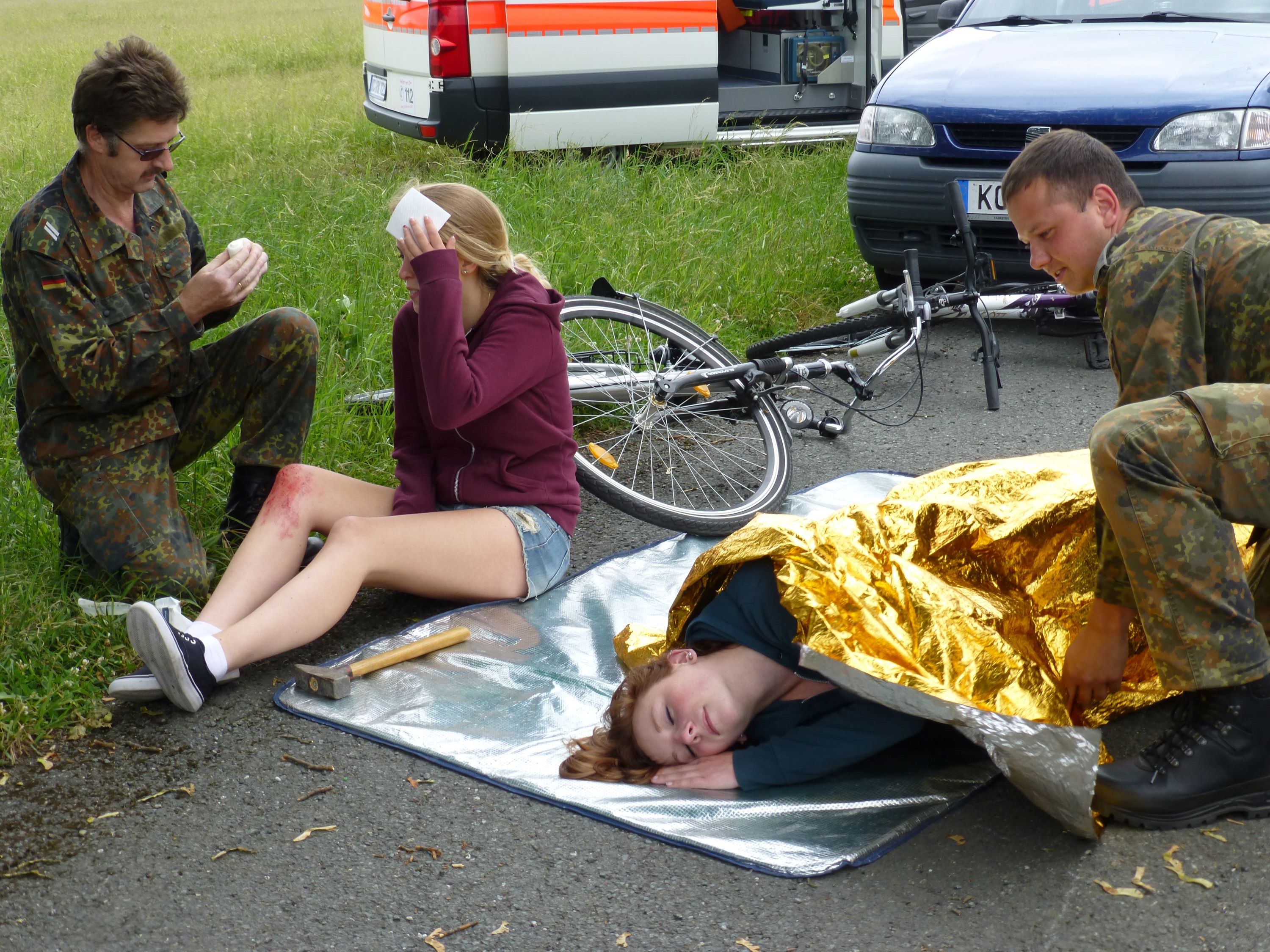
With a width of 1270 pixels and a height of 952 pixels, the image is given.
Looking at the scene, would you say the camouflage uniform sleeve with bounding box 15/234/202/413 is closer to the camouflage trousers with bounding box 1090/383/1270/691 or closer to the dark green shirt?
the dark green shirt

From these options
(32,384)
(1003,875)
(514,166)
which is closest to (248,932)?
(1003,875)

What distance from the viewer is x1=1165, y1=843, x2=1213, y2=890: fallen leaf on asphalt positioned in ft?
7.86

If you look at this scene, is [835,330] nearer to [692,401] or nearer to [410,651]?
[692,401]

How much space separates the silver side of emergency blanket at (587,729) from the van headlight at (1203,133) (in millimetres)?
3340

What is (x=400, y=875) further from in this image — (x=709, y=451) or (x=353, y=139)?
(x=353, y=139)

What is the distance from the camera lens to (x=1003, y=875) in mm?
2441

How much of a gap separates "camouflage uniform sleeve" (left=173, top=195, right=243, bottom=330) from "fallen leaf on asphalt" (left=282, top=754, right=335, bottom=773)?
139cm

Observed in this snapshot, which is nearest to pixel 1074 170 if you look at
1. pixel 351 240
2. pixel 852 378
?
pixel 852 378

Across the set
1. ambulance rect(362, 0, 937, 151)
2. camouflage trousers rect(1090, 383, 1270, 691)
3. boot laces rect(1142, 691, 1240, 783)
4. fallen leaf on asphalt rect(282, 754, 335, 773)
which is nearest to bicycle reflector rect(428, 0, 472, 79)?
ambulance rect(362, 0, 937, 151)

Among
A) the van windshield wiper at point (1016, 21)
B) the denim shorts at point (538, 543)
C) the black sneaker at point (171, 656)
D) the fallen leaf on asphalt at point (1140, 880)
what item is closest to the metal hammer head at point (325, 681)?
the black sneaker at point (171, 656)

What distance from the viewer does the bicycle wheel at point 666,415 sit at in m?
4.61

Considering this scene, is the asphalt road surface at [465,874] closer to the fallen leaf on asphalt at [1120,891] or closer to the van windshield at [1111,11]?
the fallen leaf on asphalt at [1120,891]

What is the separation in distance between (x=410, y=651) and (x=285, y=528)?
1.60ft

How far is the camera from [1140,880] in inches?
94.7
